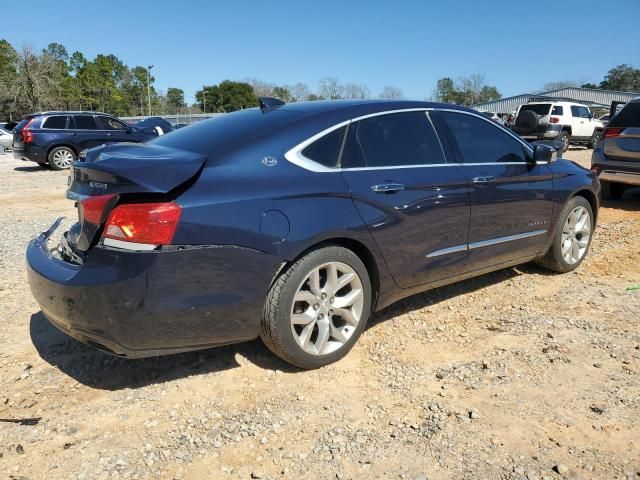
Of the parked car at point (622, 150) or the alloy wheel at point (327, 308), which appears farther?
the parked car at point (622, 150)

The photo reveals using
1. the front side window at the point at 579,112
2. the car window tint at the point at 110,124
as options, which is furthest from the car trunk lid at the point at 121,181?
the front side window at the point at 579,112

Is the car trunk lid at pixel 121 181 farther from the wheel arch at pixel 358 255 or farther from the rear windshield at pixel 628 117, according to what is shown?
the rear windshield at pixel 628 117

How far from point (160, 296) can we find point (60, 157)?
46.5 feet

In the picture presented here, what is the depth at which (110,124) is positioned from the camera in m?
15.3

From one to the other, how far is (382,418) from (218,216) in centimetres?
130

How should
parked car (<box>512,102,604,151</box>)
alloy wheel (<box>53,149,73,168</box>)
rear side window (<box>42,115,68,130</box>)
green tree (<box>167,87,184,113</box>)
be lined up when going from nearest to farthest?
rear side window (<box>42,115,68,130</box>)
alloy wheel (<box>53,149,73,168</box>)
parked car (<box>512,102,604,151</box>)
green tree (<box>167,87,184,113</box>)

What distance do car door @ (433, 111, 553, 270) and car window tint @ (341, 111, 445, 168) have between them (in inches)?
7.7

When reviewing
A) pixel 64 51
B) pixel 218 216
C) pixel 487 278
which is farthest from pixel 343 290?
pixel 64 51

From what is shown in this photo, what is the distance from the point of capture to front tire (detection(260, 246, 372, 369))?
287cm

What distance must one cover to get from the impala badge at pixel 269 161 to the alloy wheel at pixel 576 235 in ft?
9.88

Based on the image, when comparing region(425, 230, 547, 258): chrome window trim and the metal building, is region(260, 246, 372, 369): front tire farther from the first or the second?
the metal building

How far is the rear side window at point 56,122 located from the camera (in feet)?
47.9

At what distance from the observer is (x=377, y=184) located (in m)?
3.24

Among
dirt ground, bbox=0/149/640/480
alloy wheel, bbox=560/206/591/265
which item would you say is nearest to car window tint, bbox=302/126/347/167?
dirt ground, bbox=0/149/640/480
